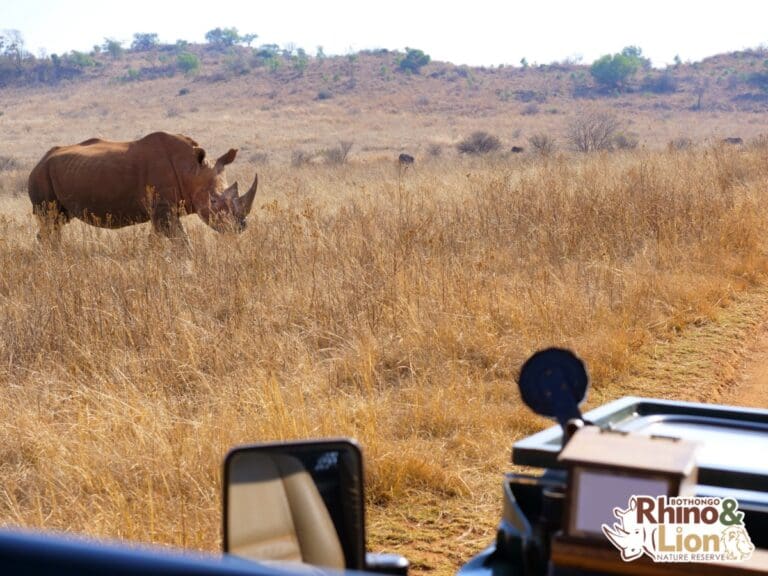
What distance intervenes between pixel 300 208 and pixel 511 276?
5492mm

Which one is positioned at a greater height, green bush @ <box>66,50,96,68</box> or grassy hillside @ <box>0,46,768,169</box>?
green bush @ <box>66,50,96,68</box>

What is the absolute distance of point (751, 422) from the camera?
283cm

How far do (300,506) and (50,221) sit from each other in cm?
948

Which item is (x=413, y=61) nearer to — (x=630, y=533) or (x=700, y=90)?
(x=700, y=90)

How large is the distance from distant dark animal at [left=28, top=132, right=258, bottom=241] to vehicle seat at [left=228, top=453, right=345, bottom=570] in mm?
9671

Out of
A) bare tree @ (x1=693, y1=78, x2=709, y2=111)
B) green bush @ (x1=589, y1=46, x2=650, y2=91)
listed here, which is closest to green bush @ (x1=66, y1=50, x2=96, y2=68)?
green bush @ (x1=589, y1=46, x2=650, y2=91)

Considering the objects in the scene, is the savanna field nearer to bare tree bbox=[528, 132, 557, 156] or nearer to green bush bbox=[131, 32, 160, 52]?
bare tree bbox=[528, 132, 557, 156]

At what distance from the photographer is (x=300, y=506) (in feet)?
7.36

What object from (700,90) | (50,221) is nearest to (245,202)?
(50,221)

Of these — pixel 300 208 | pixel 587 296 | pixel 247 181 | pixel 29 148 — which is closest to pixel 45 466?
pixel 587 296

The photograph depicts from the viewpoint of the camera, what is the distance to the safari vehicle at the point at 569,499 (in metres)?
1.65
